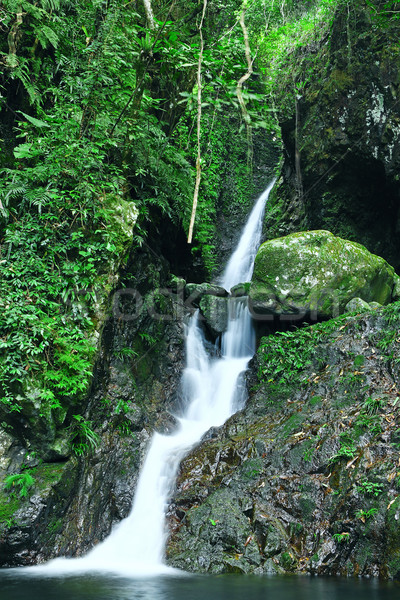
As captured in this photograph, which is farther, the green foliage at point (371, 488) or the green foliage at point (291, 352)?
the green foliage at point (291, 352)

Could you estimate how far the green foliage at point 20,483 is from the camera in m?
5.13

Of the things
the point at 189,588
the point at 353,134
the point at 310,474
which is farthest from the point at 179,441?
the point at 353,134

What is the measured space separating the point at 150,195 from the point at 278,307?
11.1 ft

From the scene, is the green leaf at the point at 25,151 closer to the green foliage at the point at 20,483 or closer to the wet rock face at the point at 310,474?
the green foliage at the point at 20,483

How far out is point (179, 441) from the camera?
24.1 ft

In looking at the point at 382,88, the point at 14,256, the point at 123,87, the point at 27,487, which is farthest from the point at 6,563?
the point at 382,88

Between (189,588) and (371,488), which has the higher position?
(371,488)

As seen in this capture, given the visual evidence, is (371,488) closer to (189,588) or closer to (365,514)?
(365,514)

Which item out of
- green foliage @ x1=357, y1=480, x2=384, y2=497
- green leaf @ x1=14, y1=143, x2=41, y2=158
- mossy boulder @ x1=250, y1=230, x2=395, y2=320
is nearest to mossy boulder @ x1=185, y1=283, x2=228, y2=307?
mossy boulder @ x1=250, y1=230, x2=395, y2=320

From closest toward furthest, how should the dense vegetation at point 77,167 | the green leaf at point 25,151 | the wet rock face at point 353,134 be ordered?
1. the dense vegetation at point 77,167
2. the green leaf at point 25,151
3. the wet rock face at point 353,134

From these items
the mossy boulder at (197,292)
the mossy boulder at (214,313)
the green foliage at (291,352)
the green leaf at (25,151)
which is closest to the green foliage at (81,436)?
the green foliage at (291,352)

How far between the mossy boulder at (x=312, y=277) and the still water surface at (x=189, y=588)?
4929 mm

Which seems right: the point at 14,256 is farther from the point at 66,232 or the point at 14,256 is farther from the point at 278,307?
the point at 278,307

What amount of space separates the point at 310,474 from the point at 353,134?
26.0 ft
